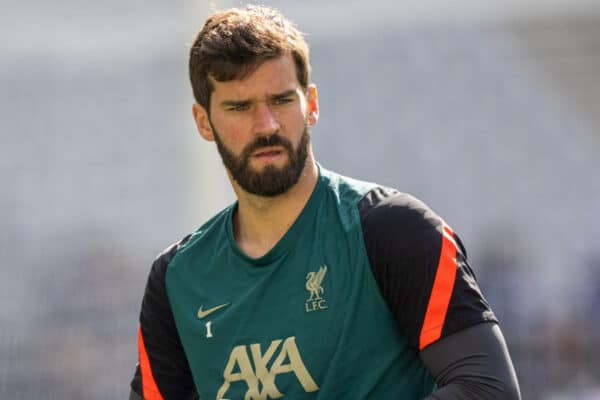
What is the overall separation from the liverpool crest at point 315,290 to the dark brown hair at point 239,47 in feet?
1.32

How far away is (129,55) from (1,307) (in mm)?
1537

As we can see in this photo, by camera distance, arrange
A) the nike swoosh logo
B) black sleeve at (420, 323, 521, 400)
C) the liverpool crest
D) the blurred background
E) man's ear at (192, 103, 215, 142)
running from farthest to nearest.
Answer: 1. the blurred background
2. man's ear at (192, 103, 215, 142)
3. the nike swoosh logo
4. the liverpool crest
5. black sleeve at (420, 323, 521, 400)

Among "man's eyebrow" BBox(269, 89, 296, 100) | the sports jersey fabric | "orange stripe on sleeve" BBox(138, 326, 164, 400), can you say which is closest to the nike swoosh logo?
the sports jersey fabric


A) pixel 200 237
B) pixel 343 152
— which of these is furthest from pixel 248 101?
pixel 343 152

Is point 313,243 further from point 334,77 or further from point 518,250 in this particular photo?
point 334,77

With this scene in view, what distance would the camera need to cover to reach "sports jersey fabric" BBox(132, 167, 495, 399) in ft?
5.99

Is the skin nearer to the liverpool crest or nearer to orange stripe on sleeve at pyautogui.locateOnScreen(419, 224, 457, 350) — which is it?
the liverpool crest

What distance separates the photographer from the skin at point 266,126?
1993 mm

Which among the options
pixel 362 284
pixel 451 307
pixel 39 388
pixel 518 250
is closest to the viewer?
pixel 451 307

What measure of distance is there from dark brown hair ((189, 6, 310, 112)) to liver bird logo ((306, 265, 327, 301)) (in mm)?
398

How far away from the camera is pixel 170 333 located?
220 cm

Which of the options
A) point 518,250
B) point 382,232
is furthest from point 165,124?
point 382,232

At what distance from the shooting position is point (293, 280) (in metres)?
2.00

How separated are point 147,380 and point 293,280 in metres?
0.49
